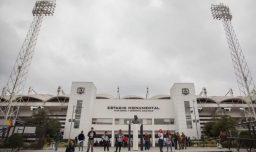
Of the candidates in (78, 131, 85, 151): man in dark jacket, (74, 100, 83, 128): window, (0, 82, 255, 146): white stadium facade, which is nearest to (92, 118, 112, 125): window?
(0, 82, 255, 146): white stadium facade

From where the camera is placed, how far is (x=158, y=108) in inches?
2116

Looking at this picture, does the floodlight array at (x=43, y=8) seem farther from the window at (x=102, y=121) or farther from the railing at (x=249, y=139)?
the railing at (x=249, y=139)

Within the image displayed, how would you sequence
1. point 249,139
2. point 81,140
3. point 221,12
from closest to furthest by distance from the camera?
point 249,139, point 81,140, point 221,12

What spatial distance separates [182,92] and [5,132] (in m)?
45.9

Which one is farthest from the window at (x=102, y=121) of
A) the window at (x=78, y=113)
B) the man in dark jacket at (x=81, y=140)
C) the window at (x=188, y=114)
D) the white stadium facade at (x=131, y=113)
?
the man in dark jacket at (x=81, y=140)

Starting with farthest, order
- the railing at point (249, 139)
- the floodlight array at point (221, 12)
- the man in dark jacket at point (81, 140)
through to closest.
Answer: the floodlight array at point (221, 12), the man in dark jacket at point (81, 140), the railing at point (249, 139)

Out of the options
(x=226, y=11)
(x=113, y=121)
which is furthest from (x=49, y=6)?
(x=226, y=11)

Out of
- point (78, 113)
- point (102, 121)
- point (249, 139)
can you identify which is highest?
point (78, 113)

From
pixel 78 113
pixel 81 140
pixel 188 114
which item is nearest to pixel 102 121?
pixel 78 113

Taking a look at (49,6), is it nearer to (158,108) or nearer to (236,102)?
(158,108)

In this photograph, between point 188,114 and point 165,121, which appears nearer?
point 188,114

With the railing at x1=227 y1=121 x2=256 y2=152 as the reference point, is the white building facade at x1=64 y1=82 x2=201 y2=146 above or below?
above

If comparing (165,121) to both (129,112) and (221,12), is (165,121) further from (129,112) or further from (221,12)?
(221,12)

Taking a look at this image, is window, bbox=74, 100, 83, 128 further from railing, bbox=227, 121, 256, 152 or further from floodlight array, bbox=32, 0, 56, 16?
railing, bbox=227, 121, 256, 152
